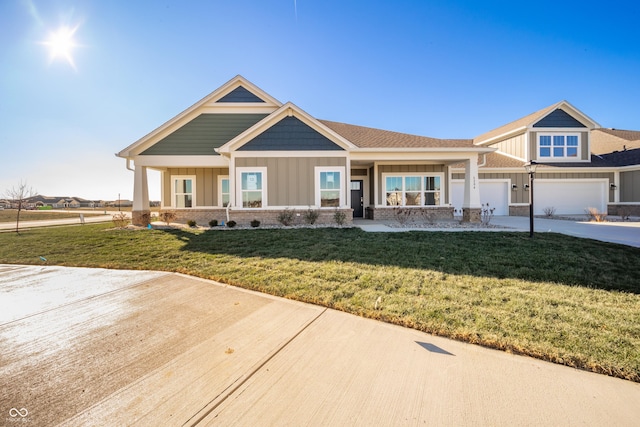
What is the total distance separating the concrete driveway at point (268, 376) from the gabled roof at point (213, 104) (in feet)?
37.7

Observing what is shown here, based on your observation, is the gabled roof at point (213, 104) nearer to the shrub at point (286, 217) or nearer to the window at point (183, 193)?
the window at point (183, 193)

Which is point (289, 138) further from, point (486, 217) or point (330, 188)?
point (486, 217)

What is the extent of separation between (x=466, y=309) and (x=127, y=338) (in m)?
3.92

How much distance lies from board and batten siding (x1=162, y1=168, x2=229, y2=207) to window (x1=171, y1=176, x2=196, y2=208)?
292mm

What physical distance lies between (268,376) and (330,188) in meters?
10.4


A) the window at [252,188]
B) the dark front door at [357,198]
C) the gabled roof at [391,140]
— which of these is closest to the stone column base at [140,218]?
the window at [252,188]

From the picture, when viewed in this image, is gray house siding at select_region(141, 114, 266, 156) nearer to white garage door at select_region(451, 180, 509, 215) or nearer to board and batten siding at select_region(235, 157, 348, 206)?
board and batten siding at select_region(235, 157, 348, 206)

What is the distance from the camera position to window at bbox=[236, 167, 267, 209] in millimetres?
12117

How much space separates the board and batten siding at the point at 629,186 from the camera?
54.0ft

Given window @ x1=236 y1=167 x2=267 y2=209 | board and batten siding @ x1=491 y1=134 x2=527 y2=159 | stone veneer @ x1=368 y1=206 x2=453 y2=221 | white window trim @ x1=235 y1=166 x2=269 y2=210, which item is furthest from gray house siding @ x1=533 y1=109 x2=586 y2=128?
window @ x1=236 y1=167 x2=267 y2=209

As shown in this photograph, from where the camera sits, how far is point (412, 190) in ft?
49.7

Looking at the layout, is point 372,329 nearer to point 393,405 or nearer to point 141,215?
point 393,405

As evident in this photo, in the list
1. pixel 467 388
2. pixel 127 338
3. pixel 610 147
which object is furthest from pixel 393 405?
pixel 610 147

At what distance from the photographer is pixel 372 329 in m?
3.04
